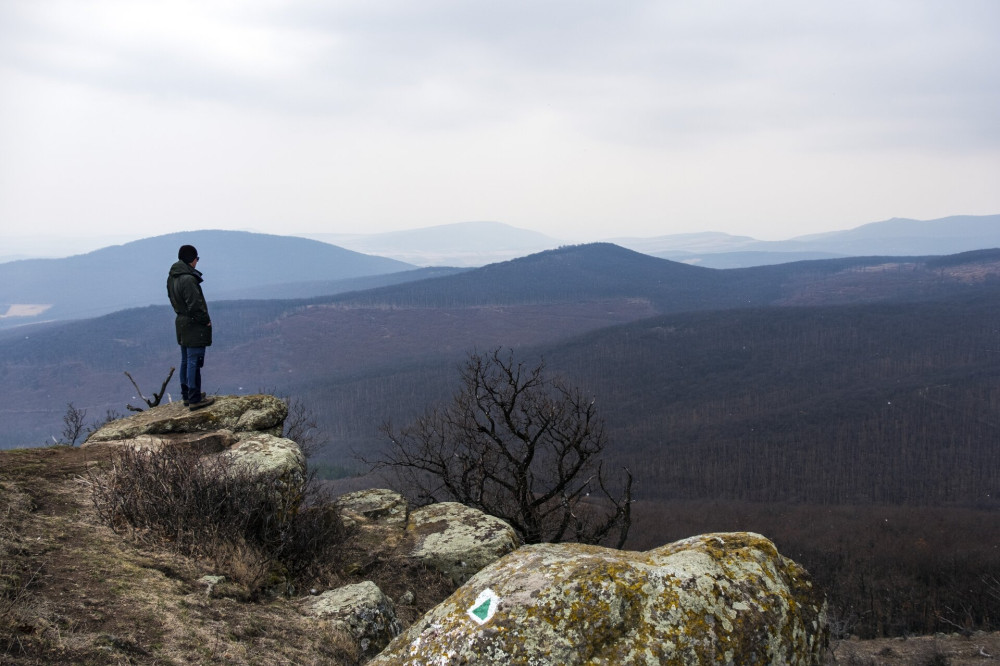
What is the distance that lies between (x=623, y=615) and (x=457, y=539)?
7253mm

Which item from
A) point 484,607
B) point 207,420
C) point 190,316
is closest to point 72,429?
point 207,420

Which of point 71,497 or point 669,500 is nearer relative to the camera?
point 71,497

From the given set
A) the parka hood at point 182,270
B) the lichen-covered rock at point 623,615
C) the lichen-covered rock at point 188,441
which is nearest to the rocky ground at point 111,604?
the lichen-covered rock at point 623,615

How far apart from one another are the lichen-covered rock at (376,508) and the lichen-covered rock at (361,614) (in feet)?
16.5

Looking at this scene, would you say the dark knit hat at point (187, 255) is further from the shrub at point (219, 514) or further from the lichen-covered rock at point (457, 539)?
the lichen-covered rock at point (457, 539)

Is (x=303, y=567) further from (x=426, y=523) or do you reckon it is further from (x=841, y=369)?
(x=841, y=369)

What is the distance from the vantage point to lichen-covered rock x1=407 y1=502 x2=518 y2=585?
10969mm

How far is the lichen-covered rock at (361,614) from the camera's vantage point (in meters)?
6.75

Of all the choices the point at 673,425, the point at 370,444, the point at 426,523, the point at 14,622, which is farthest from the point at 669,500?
the point at 14,622

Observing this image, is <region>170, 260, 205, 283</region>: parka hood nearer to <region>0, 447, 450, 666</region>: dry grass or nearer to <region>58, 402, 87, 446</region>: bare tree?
<region>0, 447, 450, 666</region>: dry grass

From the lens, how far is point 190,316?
12344 mm

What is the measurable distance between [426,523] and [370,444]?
16057 cm

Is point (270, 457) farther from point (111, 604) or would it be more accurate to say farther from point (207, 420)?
point (111, 604)

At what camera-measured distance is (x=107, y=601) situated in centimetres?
574
